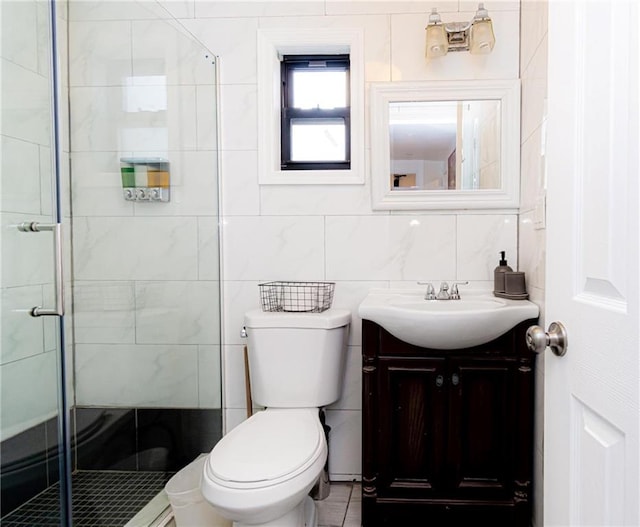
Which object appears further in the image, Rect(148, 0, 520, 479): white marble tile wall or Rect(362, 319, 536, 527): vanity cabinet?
Rect(148, 0, 520, 479): white marble tile wall

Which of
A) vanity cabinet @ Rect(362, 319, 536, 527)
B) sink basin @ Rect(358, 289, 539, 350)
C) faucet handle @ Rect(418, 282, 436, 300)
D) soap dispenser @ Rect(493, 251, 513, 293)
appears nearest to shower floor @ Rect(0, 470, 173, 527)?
vanity cabinet @ Rect(362, 319, 536, 527)

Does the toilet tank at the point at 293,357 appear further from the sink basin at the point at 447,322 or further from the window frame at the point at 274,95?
the window frame at the point at 274,95

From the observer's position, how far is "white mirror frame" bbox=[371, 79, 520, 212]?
6.43 feet

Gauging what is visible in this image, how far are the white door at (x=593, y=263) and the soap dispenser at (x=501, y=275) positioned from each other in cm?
101

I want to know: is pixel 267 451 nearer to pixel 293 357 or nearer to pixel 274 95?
pixel 293 357

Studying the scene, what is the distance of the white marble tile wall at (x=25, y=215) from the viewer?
1287 mm

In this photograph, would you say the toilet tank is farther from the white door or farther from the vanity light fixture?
the vanity light fixture

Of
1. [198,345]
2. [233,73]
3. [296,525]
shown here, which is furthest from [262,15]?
[296,525]

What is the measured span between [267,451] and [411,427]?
546 mm

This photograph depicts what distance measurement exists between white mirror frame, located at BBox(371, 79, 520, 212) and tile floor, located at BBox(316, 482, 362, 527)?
1.23 meters

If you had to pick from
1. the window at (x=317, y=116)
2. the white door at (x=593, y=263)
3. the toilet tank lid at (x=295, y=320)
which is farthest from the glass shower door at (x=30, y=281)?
the white door at (x=593, y=263)

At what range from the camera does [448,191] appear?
6.51 ft

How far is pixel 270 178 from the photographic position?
81.6 inches

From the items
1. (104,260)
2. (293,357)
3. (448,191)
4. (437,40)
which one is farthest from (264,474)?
(437,40)
